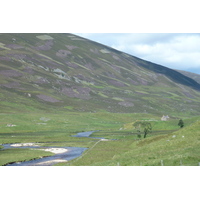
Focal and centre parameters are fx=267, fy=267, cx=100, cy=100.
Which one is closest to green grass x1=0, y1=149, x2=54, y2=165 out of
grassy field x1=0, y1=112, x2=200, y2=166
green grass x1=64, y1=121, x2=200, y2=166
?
grassy field x1=0, y1=112, x2=200, y2=166

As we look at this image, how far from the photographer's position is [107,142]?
4031 inches

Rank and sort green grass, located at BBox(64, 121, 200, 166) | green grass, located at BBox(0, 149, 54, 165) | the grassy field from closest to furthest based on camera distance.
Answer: green grass, located at BBox(64, 121, 200, 166) → the grassy field → green grass, located at BBox(0, 149, 54, 165)

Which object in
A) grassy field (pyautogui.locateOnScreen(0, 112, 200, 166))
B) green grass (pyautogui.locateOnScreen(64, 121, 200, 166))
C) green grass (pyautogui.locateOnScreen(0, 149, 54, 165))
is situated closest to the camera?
green grass (pyautogui.locateOnScreen(64, 121, 200, 166))

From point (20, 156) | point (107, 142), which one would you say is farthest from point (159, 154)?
point (107, 142)

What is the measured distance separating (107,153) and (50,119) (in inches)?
4116

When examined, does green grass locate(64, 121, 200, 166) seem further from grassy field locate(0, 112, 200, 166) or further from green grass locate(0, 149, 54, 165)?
green grass locate(0, 149, 54, 165)

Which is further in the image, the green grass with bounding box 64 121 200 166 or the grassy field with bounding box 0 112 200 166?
the grassy field with bounding box 0 112 200 166

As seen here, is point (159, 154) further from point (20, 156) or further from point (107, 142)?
point (107, 142)

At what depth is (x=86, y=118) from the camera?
651 feet

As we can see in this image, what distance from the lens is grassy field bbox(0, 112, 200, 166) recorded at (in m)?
50.3

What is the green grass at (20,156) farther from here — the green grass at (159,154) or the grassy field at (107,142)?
the green grass at (159,154)

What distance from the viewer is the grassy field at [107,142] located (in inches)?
1982

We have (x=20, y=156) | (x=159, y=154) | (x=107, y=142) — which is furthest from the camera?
(x=107, y=142)
